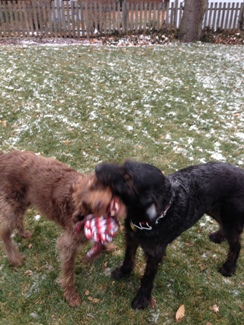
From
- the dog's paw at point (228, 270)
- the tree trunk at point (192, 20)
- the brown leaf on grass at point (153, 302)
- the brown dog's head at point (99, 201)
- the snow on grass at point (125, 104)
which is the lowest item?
the brown leaf on grass at point (153, 302)

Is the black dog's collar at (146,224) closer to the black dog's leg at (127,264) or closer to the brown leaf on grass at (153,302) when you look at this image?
the black dog's leg at (127,264)

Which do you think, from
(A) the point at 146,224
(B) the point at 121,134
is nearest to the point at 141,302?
(A) the point at 146,224

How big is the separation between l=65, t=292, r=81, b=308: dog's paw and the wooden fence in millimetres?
13254

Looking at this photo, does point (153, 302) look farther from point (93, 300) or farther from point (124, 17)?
point (124, 17)

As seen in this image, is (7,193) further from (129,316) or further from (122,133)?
(122,133)

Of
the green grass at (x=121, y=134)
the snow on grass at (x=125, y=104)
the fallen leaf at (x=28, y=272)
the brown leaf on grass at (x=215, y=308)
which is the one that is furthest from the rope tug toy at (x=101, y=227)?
the snow on grass at (x=125, y=104)

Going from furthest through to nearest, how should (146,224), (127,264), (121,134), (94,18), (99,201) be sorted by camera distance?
(94,18) → (121,134) → (127,264) → (146,224) → (99,201)

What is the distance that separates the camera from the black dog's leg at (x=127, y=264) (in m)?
3.02

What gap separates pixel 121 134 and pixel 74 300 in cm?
376

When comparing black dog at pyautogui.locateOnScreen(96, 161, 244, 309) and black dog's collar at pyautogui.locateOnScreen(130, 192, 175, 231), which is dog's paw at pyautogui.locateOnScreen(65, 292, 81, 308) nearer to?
black dog at pyautogui.locateOnScreen(96, 161, 244, 309)

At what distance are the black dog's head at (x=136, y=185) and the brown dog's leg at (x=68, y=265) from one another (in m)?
0.86

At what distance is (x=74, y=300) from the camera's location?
2.94m

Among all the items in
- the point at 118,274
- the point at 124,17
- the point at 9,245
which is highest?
the point at 124,17

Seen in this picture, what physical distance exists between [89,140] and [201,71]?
17.8ft
